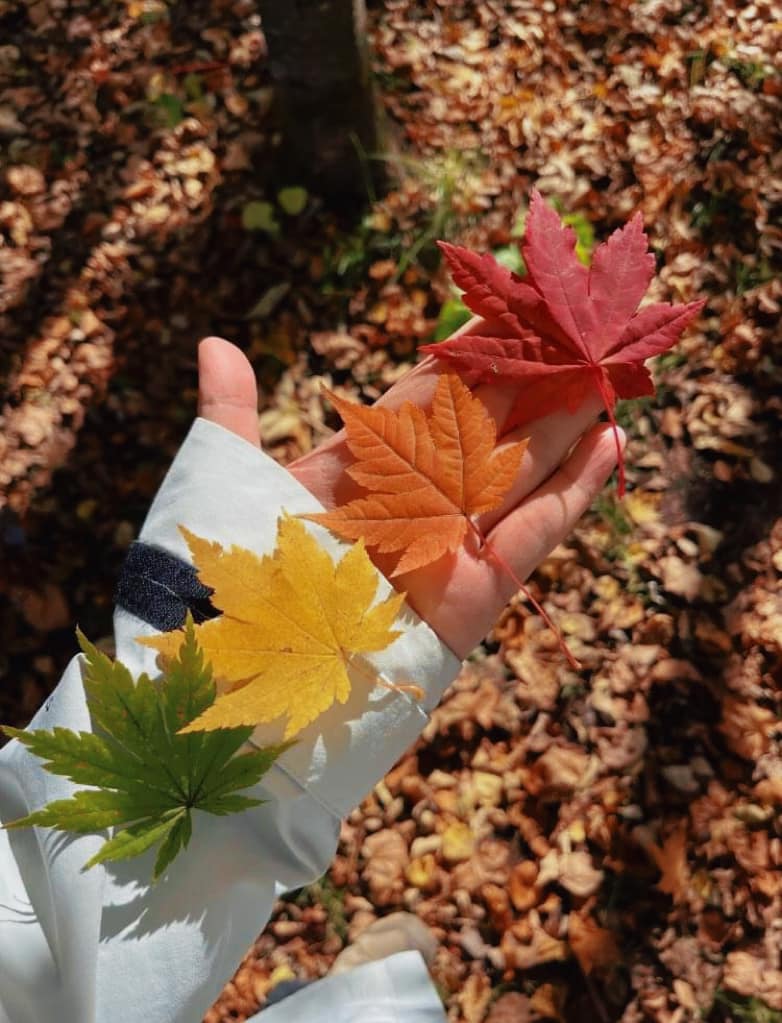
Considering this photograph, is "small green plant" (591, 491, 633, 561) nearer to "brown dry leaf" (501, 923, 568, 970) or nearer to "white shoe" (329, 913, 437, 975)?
"brown dry leaf" (501, 923, 568, 970)

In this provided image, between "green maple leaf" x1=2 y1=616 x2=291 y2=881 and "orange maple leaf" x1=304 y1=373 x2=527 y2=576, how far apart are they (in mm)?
364

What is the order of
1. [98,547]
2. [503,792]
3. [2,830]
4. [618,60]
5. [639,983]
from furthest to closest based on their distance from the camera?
[618,60]
[98,547]
[503,792]
[639,983]
[2,830]

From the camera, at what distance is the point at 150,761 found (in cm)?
141

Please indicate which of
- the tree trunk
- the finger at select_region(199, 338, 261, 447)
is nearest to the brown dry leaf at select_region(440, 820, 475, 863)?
the finger at select_region(199, 338, 261, 447)

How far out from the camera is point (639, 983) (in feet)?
6.80

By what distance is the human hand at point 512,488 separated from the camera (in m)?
1.66

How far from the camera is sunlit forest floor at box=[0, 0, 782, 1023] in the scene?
2.14 m

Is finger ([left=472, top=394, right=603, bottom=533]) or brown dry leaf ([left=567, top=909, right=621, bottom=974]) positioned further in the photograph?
brown dry leaf ([left=567, top=909, right=621, bottom=974])

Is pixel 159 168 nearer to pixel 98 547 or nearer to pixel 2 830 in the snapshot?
pixel 98 547

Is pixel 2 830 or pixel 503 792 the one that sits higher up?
pixel 2 830

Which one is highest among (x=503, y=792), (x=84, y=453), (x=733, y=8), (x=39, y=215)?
(x=733, y=8)

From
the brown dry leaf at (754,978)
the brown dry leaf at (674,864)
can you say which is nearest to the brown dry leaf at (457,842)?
the brown dry leaf at (674,864)

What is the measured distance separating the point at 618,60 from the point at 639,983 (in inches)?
107

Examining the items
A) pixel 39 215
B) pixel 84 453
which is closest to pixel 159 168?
pixel 39 215
